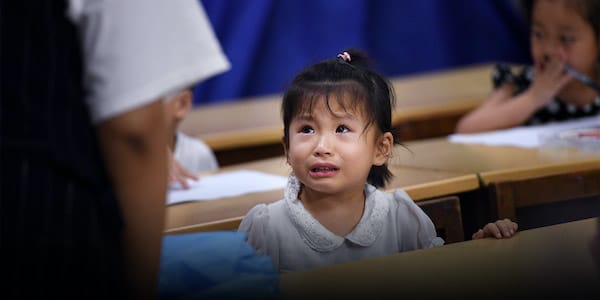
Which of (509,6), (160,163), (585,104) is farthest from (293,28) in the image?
(160,163)

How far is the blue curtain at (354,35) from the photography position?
3945mm

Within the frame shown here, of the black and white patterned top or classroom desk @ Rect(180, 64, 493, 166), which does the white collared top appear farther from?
the black and white patterned top

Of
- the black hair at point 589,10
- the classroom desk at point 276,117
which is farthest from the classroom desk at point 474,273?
the black hair at point 589,10

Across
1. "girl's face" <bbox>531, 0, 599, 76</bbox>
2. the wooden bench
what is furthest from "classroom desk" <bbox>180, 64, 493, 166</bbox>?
the wooden bench

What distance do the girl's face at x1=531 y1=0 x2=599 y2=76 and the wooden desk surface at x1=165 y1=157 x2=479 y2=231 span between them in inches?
32.9

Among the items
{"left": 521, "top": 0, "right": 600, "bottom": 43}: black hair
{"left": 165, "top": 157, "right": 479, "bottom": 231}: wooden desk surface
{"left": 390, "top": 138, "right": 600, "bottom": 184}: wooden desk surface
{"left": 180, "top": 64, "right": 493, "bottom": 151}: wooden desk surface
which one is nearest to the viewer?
{"left": 165, "top": 157, "right": 479, "bottom": 231}: wooden desk surface

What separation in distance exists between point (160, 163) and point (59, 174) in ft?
0.34

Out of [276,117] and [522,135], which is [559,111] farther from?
[276,117]

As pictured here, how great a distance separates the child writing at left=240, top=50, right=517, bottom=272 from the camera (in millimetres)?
1251

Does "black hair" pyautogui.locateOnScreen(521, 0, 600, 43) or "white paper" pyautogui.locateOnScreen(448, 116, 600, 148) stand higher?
"black hair" pyautogui.locateOnScreen(521, 0, 600, 43)

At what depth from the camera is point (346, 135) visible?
51.0 inches

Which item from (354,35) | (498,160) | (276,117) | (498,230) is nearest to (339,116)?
(498,230)

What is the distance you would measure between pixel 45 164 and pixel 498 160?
1145mm

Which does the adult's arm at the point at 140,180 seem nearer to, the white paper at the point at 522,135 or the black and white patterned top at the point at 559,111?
the white paper at the point at 522,135
